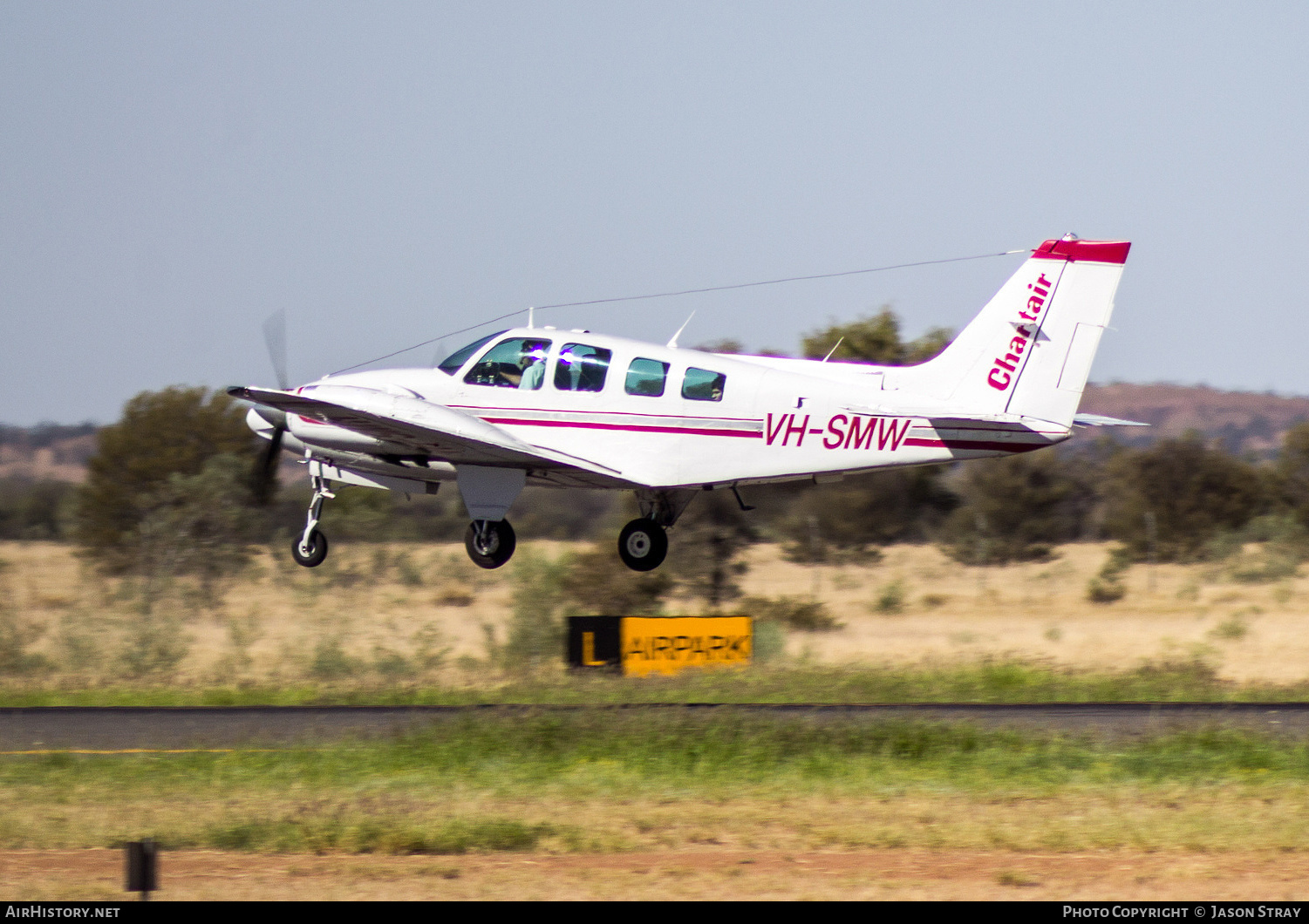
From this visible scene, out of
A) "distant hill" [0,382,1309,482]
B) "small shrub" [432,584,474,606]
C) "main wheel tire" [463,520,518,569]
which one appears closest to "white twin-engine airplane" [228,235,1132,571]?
"main wheel tire" [463,520,518,569]

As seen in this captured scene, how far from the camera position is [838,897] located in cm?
949

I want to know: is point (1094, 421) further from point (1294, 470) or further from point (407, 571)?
point (1294, 470)

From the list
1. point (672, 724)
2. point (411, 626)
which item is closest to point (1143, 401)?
point (411, 626)

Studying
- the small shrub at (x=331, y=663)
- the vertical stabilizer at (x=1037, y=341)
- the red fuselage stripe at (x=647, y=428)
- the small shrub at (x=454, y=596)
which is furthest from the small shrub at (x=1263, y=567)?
the red fuselage stripe at (x=647, y=428)

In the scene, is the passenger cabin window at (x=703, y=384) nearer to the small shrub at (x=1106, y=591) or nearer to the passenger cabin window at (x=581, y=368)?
the passenger cabin window at (x=581, y=368)

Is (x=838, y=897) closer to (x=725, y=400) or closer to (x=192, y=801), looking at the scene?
(x=192, y=801)

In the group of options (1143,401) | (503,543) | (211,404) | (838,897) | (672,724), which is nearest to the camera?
(838,897)

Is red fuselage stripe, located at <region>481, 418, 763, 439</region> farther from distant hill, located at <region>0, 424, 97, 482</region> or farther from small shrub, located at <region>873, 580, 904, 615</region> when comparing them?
distant hill, located at <region>0, 424, 97, 482</region>

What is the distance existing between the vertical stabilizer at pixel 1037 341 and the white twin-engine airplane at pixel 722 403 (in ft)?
0.06

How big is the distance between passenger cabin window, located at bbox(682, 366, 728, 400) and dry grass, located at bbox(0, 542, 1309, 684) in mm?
7735

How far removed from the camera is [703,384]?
60.8 feet

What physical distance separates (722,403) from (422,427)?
3.90m

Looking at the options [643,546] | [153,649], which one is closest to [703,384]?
[643,546]
